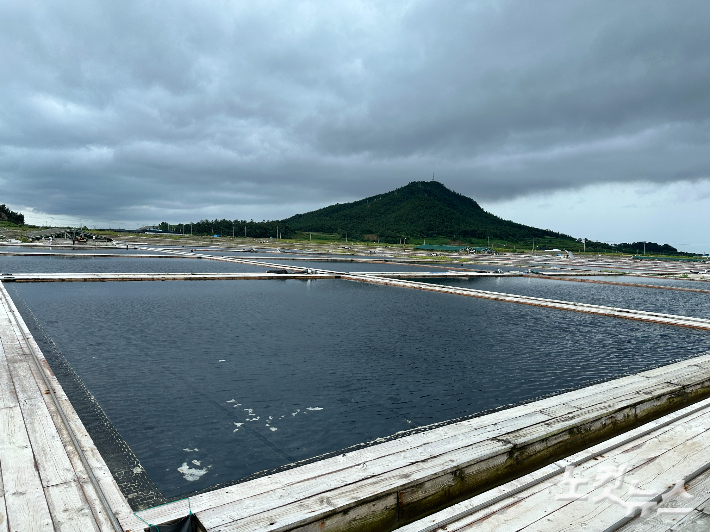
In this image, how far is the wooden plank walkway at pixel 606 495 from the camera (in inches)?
159

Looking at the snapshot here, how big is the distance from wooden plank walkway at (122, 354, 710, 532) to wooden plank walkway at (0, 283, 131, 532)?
0.55 meters

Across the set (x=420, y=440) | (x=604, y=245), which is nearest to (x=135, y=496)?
(x=420, y=440)

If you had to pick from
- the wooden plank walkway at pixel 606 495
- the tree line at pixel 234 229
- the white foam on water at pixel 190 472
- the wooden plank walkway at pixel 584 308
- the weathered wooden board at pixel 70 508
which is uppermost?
the tree line at pixel 234 229

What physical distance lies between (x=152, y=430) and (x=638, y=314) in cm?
2129

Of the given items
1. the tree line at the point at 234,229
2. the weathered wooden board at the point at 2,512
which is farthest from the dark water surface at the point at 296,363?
the tree line at the point at 234,229

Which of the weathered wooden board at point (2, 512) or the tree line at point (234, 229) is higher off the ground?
the tree line at point (234, 229)

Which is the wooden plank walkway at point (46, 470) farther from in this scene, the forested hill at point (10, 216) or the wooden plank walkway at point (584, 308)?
the forested hill at point (10, 216)

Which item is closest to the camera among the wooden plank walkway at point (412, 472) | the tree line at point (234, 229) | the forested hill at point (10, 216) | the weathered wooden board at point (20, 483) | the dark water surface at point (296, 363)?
the weathered wooden board at point (20, 483)

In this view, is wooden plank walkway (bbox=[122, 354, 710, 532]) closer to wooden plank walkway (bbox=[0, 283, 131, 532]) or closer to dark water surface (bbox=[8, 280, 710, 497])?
wooden plank walkway (bbox=[0, 283, 131, 532])

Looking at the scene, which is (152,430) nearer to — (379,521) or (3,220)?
(379,521)

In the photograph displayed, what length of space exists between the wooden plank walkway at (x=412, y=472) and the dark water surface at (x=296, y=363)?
198 centimetres

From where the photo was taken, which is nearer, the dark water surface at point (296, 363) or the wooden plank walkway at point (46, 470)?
the wooden plank walkway at point (46, 470)

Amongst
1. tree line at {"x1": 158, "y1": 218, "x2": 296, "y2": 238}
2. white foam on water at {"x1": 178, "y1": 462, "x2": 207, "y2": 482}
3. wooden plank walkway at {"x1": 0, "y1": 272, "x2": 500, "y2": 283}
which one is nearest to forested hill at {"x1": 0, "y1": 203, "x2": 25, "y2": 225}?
tree line at {"x1": 158, "y1": 218, "x2": 296, "y2": 238}

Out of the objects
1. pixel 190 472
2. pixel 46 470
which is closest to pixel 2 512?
pixel 46 470
